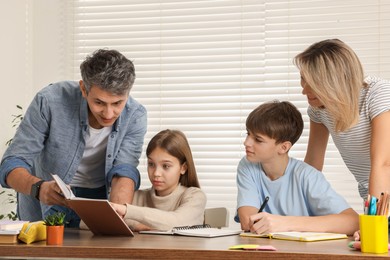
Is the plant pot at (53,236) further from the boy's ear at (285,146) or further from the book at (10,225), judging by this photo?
the boy's ear at (285,146)

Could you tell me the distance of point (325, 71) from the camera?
7.58ft

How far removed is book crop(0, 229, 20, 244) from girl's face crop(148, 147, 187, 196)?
798mm

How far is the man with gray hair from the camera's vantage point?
7.98 ft

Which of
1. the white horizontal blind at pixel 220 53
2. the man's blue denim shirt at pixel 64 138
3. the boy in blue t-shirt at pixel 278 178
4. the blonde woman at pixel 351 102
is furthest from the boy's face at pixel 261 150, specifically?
the white horizontal blind at pixel 220 53

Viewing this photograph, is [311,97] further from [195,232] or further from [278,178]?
[195,232]

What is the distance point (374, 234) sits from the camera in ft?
5.55

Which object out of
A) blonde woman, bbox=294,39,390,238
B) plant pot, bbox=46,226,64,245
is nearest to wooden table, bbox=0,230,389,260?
plant pot, bbox=46,226,64,245

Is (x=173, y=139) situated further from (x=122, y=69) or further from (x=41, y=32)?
(x=41, y=32)

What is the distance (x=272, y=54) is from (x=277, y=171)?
169cm

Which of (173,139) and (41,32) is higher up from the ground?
(41,32)

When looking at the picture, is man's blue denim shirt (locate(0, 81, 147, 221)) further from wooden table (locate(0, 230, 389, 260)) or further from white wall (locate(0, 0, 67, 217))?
white wall (locate(0, 0, 67, 217))

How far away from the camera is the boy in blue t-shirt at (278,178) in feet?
7.88

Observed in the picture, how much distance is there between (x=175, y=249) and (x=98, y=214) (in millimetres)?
444

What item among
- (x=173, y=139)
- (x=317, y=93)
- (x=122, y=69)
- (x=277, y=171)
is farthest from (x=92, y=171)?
(x=317, y=93)
